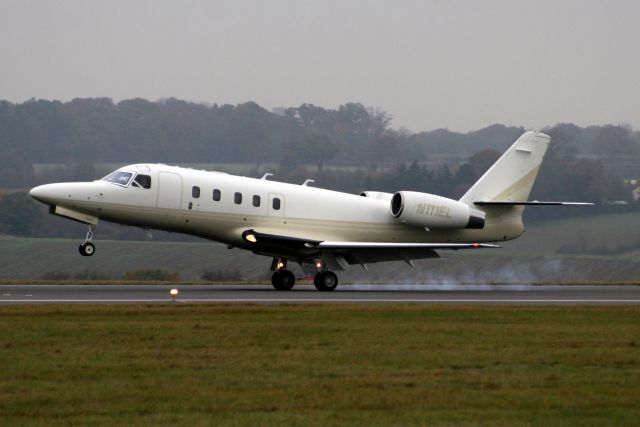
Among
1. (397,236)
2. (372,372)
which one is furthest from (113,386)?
(397,236)

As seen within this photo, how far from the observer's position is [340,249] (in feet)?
104

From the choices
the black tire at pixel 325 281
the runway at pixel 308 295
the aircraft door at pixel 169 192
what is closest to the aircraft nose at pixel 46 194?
the runway at pixel 308 295

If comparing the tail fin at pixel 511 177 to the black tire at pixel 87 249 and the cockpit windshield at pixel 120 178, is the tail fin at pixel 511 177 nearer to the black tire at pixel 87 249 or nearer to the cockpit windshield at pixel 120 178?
the cockpit windshield at pixel 120 178

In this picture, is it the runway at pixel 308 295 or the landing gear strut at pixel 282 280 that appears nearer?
the runway at pixel 308 295

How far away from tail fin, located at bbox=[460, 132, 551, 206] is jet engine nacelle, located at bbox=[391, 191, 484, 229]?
1.10m

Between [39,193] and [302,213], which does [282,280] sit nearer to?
[302,213]

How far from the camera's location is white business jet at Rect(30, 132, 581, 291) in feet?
101

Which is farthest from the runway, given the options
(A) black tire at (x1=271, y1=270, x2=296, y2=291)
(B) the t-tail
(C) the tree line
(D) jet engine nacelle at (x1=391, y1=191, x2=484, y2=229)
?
(C) the tree line

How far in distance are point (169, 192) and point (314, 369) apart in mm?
17070

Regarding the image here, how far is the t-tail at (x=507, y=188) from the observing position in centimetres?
3544

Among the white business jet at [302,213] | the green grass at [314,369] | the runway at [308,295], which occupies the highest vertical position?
the white business jet at [302,213]

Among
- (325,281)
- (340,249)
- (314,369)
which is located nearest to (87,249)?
(325,281)

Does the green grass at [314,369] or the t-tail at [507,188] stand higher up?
the t-tail at [507,188]

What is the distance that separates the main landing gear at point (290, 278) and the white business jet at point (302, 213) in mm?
27
